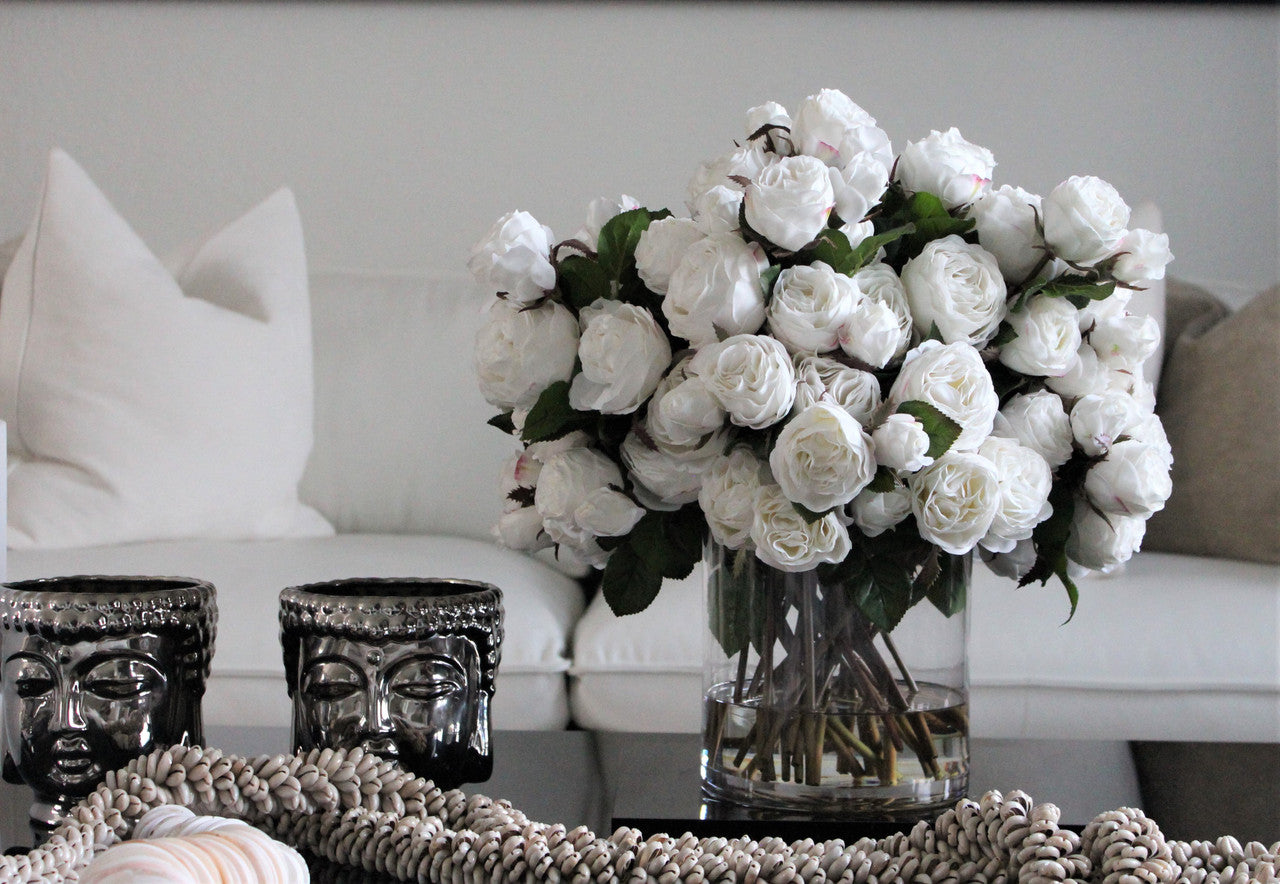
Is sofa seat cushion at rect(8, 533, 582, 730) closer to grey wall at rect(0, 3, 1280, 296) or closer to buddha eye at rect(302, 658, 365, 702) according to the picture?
buddha eye at rect(302, 658, 365, 702)

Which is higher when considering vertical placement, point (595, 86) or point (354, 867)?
point (595, 86)

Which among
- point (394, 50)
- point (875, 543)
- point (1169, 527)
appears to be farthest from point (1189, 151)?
point (875, 543)

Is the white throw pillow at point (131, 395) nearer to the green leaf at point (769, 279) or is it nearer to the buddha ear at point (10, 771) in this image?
the buddha ear at point (10, 771)

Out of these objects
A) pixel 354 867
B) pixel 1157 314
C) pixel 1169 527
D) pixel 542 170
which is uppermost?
pixel 542 170

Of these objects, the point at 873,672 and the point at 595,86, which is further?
the point at 595,86

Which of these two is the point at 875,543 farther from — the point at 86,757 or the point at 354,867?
the point at 86,757

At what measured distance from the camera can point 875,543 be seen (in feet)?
2.19

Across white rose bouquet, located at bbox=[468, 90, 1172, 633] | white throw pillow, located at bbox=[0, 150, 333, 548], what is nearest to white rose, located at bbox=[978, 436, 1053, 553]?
white rose bouquet, located at bbox=[468, 90, 1172, 633]

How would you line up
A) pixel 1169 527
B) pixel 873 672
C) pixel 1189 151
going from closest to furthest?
1. pixel 873 672
2. pixel 1169 527
3. pixel 1189 151

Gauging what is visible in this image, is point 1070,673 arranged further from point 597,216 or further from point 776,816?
point 597,216

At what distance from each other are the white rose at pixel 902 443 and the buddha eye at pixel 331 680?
291 millimetres

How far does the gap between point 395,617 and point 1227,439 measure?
1435 millimetres

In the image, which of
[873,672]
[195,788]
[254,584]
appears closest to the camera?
[195,788]

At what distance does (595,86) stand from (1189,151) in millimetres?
1107
